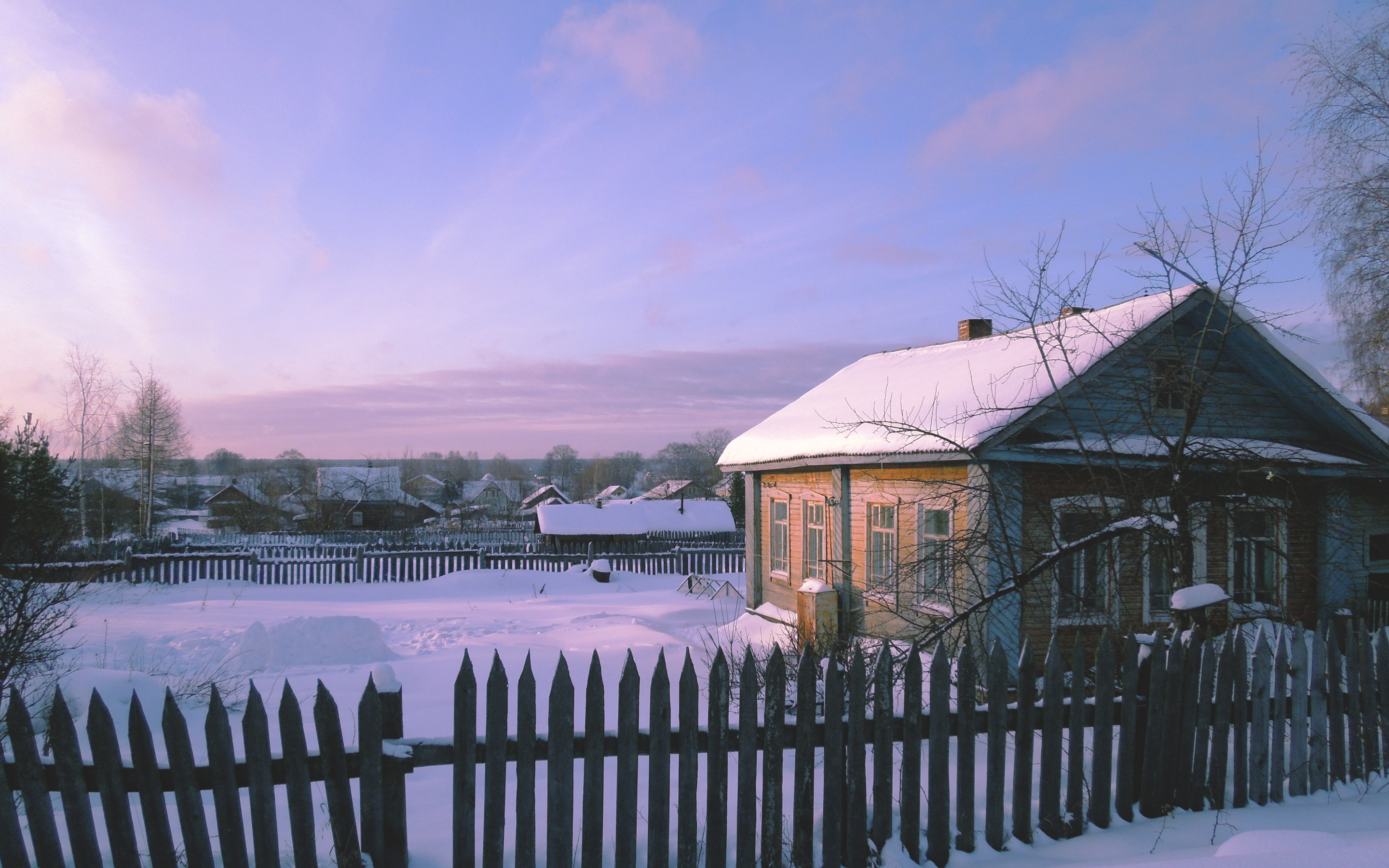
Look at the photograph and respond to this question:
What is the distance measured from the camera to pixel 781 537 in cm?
1480

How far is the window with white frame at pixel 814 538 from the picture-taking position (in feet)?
42.1

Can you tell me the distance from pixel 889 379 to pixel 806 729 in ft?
33.7

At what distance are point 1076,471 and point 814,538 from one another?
197 inches

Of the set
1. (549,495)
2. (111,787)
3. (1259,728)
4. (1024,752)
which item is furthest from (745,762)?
(549,495)

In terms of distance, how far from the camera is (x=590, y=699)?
334cm

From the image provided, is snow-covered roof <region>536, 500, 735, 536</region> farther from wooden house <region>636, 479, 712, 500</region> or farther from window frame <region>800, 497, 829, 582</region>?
window frame <region>800, 497, 829, 582</region>

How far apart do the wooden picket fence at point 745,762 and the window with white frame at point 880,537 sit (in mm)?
6412

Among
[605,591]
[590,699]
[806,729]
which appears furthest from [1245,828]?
[605,591]

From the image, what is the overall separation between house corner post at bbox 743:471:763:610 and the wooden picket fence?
10.9m

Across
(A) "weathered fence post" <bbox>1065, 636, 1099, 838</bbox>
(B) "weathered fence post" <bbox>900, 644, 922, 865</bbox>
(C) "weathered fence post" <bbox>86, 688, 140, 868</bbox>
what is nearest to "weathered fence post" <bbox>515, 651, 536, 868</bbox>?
(B) "weathered fence post" <bbox>900, 644, 922, 865</bbox>

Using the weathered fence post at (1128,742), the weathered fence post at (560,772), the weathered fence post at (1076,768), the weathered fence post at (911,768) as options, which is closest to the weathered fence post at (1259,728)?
the weathered fence post at (1128,742)

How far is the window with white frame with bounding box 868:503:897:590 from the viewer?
36.0 ft

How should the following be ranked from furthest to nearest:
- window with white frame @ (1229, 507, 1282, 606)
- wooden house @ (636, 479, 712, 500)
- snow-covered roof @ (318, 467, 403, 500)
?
wooden house @ (636, 479, 712, 500), snow-covered roof @ (318, 467, 403, 500), window with white frame @ (1229, 507, 1282, 606)

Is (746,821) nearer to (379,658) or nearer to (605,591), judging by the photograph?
(379,658)
